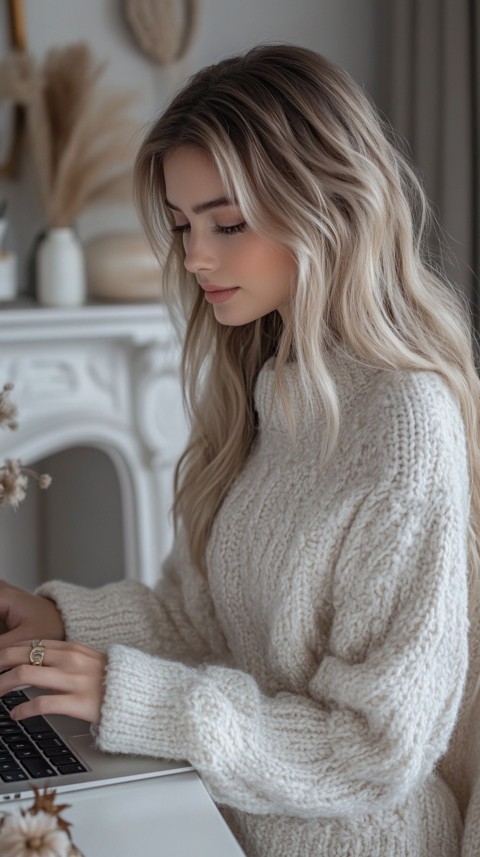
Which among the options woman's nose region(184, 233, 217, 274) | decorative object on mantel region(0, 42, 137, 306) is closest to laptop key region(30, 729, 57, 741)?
woman's nose region(184, 233, 217, 274)

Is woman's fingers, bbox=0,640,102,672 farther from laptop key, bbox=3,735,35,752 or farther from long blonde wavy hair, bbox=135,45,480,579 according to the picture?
long blonde wavy hair, bbox=135,45,480,579

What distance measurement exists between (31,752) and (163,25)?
6.27 ft

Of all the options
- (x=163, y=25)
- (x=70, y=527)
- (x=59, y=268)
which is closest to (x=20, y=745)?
(x=59, y=268)

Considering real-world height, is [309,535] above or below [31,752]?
above

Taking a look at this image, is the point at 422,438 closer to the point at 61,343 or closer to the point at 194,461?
the point at 194,461

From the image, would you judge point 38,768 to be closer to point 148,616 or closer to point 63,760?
point 63,760

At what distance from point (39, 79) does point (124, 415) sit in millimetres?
780

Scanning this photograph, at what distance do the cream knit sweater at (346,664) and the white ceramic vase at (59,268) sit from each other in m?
1.18

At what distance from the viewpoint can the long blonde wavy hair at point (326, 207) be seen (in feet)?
3.62

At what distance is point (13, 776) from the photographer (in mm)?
938

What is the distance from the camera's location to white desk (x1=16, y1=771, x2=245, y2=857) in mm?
840

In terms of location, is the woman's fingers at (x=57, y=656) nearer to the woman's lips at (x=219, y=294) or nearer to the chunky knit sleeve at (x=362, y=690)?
the chunky knit sleeve at (x=362, y=690)

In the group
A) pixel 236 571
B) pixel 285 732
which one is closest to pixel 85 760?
pixel 285 732

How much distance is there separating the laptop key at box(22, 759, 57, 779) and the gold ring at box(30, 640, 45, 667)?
0.30 ft
